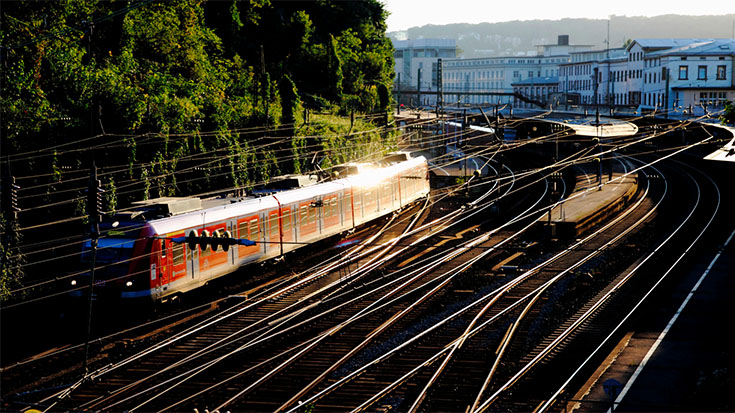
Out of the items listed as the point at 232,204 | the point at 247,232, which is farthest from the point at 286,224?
the point at 232,204

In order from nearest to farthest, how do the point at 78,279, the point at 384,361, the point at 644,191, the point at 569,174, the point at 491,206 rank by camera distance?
1. the point at 384,361
2. the point at 78,279
3. the point at 491,206
4. the point at 644,191
5. the point at 569,174

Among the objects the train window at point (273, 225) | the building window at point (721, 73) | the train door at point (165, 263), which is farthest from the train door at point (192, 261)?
the building window at point (721, 73)

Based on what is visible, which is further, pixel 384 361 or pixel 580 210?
pixel 580 210

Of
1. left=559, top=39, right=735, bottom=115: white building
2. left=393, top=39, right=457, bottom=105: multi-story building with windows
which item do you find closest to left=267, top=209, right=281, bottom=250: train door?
left=559, top=39, right=735, bottom=115: white building

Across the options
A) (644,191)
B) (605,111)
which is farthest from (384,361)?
(605,111)

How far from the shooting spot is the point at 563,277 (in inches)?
987

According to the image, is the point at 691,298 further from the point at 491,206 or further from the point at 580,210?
the point at 491,206

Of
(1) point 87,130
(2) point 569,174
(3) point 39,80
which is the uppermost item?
(3) point 39,80

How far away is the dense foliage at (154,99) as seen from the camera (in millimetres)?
24859

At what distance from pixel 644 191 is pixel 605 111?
46793 mm

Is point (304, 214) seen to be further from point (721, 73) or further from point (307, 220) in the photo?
point (721, 73)

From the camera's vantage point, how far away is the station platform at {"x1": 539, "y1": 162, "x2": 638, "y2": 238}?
3238 cm

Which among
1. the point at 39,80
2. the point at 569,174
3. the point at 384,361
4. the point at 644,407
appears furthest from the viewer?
the point at 569,174

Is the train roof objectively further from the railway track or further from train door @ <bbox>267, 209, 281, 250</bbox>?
the railway track
